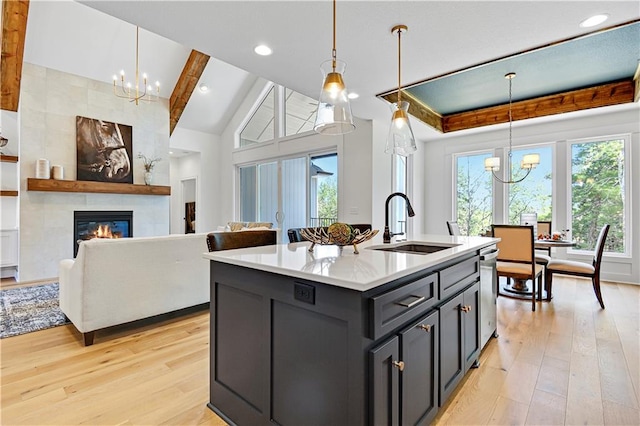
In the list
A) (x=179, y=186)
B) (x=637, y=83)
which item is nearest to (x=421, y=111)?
(x=637, y=83)

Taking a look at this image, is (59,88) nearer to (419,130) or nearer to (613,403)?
(419,130)

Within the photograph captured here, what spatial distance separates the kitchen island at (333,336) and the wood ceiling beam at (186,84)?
17.2 ft

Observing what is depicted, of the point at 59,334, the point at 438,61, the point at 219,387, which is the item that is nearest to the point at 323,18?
the point at 438,61

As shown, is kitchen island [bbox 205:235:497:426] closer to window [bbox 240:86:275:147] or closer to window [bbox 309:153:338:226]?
window [bbox 309:153:338:226]

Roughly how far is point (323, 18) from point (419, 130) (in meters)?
3.73

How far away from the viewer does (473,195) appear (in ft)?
19.9

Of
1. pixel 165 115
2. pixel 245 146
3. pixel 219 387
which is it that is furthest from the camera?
pixel 245 146

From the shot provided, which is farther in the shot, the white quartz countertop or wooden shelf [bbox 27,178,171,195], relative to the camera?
wooden shelf [bbox 27,178,171,195]

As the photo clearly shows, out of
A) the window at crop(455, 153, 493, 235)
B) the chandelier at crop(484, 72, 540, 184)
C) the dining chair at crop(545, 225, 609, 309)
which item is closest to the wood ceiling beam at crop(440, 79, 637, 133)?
the chandelier at crop(484, 72, 540, 184)

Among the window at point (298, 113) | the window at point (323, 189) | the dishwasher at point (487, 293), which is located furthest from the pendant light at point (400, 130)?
the window at point (298, 113)

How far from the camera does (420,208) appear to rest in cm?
652

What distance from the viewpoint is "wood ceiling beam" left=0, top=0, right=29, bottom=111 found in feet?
12.4

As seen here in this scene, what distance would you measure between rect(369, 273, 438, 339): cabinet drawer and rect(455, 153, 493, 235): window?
16.4 ft

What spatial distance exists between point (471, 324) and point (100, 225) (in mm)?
6025
